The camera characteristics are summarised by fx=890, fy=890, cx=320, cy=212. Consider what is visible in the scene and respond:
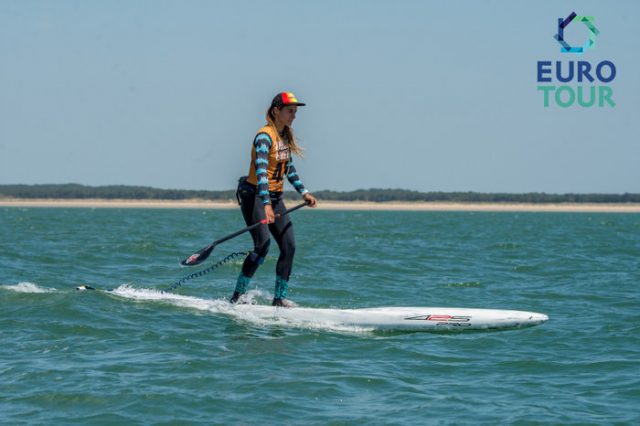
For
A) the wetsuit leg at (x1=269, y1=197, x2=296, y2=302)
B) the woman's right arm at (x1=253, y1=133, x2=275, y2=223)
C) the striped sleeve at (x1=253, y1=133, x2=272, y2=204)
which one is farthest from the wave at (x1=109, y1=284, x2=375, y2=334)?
the striped sleeve at (x1=253, y1=133, x2=272, y2=204)

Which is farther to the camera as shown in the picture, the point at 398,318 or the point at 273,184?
the point at 273,184

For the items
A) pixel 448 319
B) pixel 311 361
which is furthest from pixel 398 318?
pixel 311 361

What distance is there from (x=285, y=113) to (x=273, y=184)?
829mm

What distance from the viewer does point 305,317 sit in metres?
10.2

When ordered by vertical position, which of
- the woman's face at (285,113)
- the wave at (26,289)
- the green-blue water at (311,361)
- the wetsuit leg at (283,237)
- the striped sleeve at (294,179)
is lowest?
the green-blue water at (311,361)

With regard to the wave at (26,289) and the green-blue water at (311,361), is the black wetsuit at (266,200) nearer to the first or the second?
the green-blue water at (311,361)

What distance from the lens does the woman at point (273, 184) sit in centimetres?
986

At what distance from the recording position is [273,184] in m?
10.2

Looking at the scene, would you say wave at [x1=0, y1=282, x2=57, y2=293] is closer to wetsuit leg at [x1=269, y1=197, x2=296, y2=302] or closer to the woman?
the woman

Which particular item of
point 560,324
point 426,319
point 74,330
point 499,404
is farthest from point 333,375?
point 560,324

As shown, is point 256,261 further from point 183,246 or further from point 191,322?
point 183,246

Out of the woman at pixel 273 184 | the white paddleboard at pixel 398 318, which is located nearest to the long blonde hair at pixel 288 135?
the woman at pixel 273 184

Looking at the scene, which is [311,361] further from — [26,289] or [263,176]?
[26,289]

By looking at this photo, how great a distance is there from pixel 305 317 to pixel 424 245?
57.6ft
